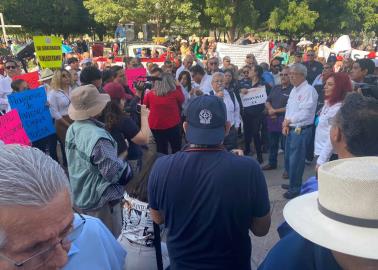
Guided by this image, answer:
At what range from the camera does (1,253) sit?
3.95 feet

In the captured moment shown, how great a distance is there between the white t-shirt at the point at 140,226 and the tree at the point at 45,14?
3691 centimetres

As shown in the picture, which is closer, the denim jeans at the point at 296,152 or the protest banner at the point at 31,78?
the denim jeans at the point at 296,152

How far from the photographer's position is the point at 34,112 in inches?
224

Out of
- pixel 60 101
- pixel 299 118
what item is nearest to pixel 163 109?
pixel 60 101

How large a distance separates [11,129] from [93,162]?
1848 mm

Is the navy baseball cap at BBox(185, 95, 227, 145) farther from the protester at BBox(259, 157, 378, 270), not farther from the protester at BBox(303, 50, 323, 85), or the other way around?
the protester at BBox(303, 50, 323, 85)

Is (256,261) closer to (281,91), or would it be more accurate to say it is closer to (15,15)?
(281,91)

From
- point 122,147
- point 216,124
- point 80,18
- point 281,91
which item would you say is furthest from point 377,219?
point 80,18

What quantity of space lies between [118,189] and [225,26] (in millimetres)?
24858

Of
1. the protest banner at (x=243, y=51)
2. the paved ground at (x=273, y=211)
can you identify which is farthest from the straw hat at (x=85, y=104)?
the protest banner at (x=243, y=51)

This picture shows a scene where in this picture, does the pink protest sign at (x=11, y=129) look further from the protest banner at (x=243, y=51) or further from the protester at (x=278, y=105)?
the protest banner at (x=243, y=51)

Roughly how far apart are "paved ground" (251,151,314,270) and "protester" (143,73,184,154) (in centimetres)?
176

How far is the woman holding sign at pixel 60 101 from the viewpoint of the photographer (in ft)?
19.4

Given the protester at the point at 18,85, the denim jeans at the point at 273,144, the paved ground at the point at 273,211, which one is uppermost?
the protester at the point at 18,85
